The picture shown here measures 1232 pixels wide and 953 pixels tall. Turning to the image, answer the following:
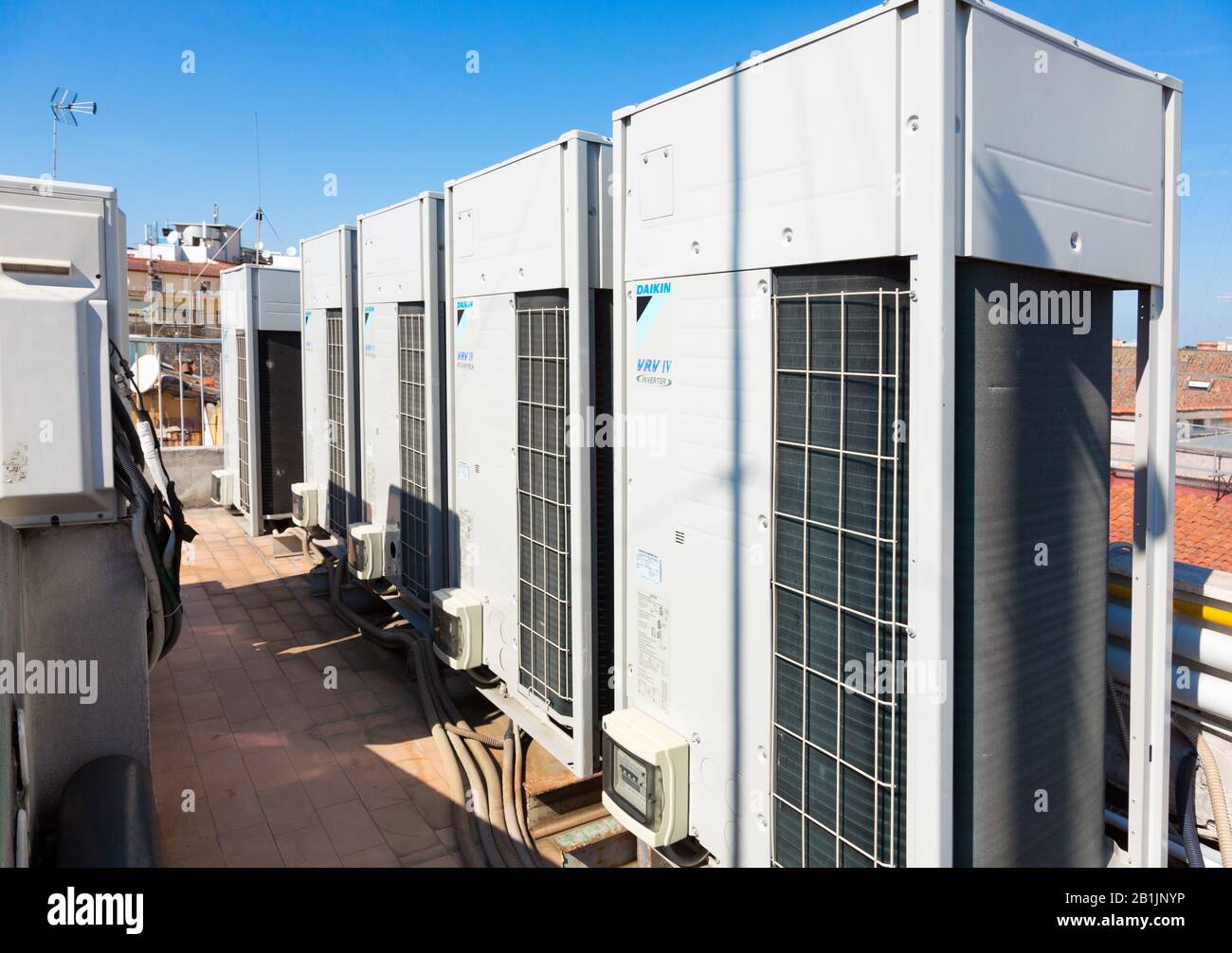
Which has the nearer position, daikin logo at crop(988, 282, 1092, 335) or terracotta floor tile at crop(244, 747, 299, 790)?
daikin logo at crop(988, 282, 1092, 335)

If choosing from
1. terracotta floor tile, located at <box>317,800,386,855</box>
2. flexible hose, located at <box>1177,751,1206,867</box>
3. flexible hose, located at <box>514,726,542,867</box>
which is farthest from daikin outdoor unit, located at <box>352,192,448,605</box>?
flexible hose, located at <box>1177,751,1206,867</box>

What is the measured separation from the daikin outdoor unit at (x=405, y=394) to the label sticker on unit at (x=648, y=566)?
7.10 feet

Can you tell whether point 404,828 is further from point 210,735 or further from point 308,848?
point 210,735

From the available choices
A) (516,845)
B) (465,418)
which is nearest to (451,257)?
(465,418)

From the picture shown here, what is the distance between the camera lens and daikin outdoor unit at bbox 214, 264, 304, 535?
853 centimetres

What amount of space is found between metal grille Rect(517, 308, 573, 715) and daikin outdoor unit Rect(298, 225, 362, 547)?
112 inches

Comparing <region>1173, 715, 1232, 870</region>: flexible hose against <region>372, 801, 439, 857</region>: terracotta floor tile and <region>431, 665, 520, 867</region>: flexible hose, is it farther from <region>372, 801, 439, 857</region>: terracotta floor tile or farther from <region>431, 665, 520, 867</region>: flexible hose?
<region>372, 801, 439, 857</region>: terracotta floor tile

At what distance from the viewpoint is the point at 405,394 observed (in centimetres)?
551

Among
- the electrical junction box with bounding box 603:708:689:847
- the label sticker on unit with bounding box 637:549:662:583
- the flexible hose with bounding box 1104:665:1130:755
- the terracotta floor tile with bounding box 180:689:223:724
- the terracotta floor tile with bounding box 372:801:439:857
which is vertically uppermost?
the label sticker on unit with bounding box 637:549:662:583

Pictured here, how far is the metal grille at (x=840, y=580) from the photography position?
85.2 inches

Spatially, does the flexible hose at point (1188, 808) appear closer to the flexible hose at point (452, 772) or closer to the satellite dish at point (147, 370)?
the flexible hose at point (452, 772)

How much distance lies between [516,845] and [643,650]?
1.25 metres

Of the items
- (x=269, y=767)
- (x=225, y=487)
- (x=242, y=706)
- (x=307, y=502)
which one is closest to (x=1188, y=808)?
(x=269, y=767)

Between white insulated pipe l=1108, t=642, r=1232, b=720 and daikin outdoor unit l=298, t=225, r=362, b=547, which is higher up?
daikin outdoor unit l=298, t=225, r=362, b=547
